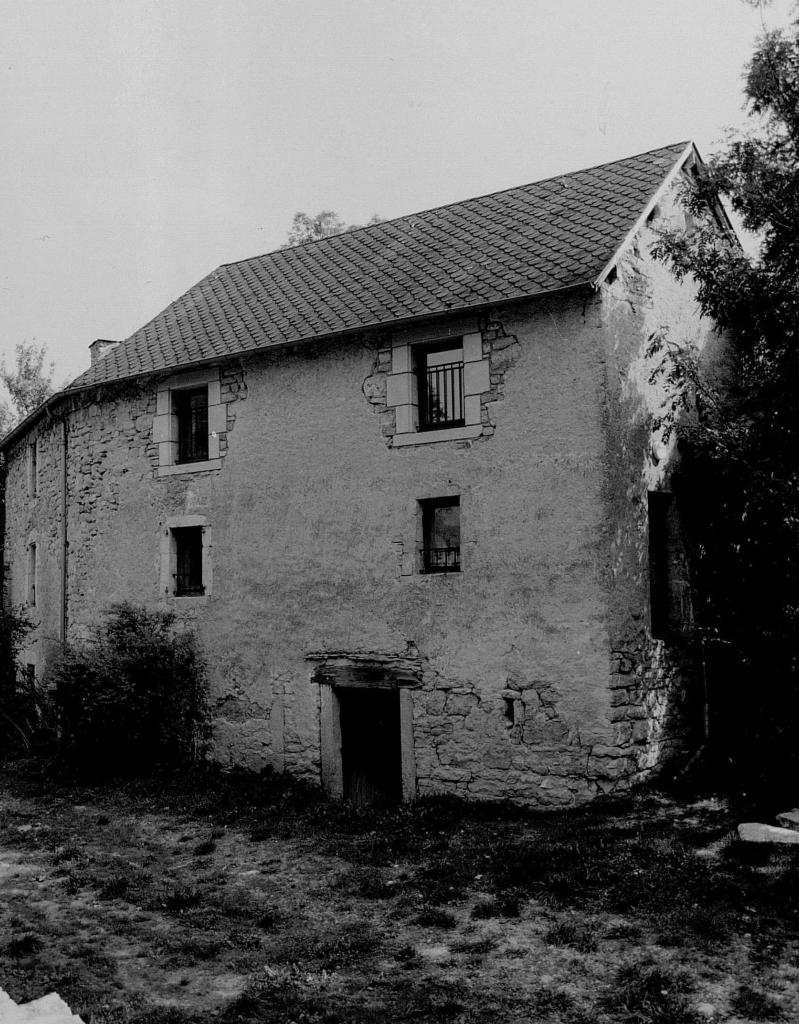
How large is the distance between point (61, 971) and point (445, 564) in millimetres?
5793

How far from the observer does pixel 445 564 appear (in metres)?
10.8

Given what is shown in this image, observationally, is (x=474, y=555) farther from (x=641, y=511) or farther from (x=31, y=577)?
(x=31, y=577)

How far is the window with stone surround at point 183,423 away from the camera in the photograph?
43.2ft

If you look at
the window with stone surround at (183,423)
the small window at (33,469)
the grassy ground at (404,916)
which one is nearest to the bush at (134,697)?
the grassy ground at (404,916)

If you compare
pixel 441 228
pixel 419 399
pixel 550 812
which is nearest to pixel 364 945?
pixel 550 812

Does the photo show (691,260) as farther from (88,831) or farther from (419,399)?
(88,831)

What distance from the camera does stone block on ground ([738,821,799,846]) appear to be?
7.98 meters

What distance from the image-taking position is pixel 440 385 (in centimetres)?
1100

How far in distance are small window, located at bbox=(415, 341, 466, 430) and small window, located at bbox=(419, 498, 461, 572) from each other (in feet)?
2.97

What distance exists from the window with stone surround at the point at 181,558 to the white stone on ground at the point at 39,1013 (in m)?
8.31

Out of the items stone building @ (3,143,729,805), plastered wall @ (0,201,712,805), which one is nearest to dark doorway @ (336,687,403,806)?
stone building @ (3,143,729,805)

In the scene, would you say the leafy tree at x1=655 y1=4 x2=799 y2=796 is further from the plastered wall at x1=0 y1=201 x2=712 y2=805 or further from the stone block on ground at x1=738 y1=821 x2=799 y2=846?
the stone block on ground at x1=738 y1=821 x2=799 y2=846

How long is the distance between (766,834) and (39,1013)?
236 inches

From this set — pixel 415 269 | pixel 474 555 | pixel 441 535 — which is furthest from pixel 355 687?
pixel 415 269
